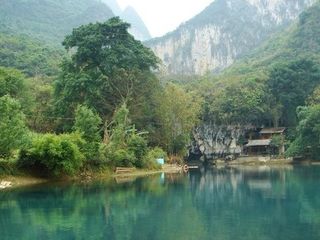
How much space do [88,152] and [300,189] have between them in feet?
57.0

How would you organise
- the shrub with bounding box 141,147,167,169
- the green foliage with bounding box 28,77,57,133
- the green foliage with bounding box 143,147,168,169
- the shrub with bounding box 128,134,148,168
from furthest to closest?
1. the green foliage with bounding box 28,77,57,133
2. the green foliage with bounding box 143,147,168,169
3. the shrub with bounding box 141,147,167,169
4. the shrub with bounding box 128,134,148,168

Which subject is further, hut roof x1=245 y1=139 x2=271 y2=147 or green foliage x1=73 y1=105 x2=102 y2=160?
hut roof x1=245 y1=139 x2=271 y2=147

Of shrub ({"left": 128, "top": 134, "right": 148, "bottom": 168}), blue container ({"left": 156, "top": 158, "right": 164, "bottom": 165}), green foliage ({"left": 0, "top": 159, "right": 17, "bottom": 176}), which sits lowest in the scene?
green foliage ({"left": 0, "top": 159, "right": 17, "bottom": 176})

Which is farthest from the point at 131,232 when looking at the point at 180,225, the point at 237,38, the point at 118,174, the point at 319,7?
the point at 237,38

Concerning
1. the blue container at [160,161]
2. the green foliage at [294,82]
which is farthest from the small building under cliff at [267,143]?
the blue container at [160,161]

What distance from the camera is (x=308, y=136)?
61.2 metres

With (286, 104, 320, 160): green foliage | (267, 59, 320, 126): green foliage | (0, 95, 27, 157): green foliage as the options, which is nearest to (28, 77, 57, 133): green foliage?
(0, 95, 27, 157): green foliage

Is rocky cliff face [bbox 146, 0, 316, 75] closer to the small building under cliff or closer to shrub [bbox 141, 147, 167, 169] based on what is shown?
the small building under cliff

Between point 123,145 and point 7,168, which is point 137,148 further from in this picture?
point 7,168

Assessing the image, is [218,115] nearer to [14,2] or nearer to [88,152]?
[88,152]

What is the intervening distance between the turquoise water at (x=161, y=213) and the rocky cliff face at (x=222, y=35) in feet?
405

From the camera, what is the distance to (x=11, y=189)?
30.2 metres

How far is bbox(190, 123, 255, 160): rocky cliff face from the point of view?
7319cm

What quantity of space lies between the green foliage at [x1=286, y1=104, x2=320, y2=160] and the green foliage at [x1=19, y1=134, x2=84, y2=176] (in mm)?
33569
